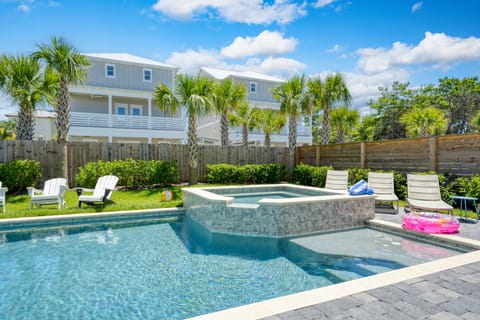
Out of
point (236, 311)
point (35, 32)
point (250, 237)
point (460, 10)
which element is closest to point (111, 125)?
point (35, 32)

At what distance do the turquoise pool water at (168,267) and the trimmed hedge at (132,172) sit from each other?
180 inches

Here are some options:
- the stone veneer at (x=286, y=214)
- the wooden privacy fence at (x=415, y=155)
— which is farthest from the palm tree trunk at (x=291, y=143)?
the stone veneer at (x=286, y=214)

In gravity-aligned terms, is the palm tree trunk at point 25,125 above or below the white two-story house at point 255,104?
below

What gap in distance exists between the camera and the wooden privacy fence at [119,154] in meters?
11.5

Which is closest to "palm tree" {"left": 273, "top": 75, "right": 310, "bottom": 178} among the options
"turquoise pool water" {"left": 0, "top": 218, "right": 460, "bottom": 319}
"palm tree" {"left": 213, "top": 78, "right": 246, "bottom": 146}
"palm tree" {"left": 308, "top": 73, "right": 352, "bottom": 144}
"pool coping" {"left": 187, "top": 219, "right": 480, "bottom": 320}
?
"palm tree" {"left": 308, "top": 73, "right": 352, "bottom": 144}

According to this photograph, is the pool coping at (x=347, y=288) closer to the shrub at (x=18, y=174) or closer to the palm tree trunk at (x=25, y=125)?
the shrub at (x=18, y=174)

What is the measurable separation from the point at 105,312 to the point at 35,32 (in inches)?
471

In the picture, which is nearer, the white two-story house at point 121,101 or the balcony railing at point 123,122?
the balcony railing at point 123,122

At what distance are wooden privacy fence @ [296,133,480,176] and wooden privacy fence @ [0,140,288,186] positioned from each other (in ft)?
13.9

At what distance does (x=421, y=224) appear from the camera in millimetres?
5703

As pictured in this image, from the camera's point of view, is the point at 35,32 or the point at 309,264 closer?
the point at 309,264

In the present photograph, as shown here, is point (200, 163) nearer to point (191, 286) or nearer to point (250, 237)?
point (250, 237)

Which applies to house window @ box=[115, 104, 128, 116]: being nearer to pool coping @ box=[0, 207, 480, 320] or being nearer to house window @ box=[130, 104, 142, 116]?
house window @ box=[130, 104, 142, 116]

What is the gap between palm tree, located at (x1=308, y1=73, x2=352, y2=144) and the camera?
1384 centimetres
